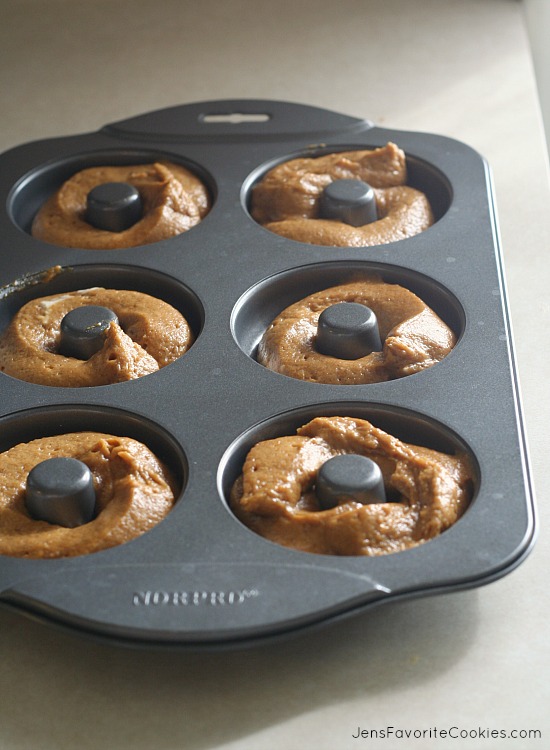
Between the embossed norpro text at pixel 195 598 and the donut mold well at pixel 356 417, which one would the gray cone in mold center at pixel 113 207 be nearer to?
the donut mold well at pixel 356 417

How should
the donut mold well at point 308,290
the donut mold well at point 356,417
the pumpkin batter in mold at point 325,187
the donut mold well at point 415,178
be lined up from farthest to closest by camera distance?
1. the donut mold well at point 415,178
2. the pumpkin batter in mold at point 325,187
3. the donut mold well at point 308,290
4. the donut mold well at point 356,417

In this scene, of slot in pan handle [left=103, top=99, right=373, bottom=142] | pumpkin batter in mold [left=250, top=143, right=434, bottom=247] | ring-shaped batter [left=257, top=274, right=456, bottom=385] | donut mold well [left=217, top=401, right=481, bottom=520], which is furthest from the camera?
slot in pan handle [left=103, top=99, right=373, bottom=142]

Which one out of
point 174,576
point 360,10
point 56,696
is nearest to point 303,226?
point 174,576

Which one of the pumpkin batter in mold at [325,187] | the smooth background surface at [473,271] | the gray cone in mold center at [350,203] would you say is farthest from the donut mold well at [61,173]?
the smooth background surface at [473,271]

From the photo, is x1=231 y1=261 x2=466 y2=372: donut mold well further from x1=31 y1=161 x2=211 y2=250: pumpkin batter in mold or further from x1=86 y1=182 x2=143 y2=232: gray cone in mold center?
x1=86 y1=182 x2=143 y2=232: gray cone in mold center

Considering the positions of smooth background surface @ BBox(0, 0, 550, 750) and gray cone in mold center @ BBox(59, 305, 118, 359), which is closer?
smooth background surface @ BBox(0, 0, 550, 750)

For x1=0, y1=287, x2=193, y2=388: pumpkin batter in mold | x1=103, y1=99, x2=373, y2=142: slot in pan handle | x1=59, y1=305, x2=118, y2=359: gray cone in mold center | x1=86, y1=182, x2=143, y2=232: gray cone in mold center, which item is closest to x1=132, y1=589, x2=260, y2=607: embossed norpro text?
x1=0, y1=287, x2=193, y2=388: pumpkin batter in mold

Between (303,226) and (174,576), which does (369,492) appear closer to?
(174,576)

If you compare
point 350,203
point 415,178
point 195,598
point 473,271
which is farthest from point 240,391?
point 415,178
